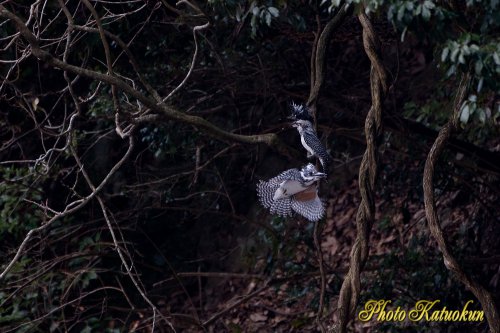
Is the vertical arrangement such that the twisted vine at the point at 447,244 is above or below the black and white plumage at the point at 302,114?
below

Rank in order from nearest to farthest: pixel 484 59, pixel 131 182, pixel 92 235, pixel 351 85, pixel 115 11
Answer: pixel 484 59 < pixel 115 11 < pixel 351 85 < pixel 92 235 < pixel 131 182

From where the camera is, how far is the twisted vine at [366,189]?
3.43m

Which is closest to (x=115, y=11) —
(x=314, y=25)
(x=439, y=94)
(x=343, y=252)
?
(x=314, y=25)

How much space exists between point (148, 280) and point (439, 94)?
3.00m

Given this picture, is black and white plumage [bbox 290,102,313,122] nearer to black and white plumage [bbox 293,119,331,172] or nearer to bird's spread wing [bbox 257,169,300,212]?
black and white plumage [bbox 293,119,331,172]

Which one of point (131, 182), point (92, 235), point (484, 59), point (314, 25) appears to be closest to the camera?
point (484, 59)

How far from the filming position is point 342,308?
3.43m

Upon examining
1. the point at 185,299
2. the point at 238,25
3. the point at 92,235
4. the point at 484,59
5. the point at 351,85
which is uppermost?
the point at 484,59

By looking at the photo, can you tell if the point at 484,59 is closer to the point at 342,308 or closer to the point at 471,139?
the point at 342,308

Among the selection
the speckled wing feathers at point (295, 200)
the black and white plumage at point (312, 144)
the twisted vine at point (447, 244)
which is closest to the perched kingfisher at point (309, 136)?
the black and white plumage at point (312, 144)

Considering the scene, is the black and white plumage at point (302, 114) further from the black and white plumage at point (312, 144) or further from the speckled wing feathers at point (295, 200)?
the speckled wing feathers at point (295, 200)

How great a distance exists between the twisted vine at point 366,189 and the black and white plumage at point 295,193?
0.71 ft

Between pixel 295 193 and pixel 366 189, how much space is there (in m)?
0.31

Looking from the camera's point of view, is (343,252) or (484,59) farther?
(343,252)
